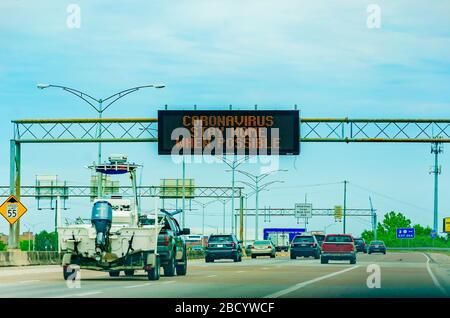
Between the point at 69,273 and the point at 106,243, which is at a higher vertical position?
the point at 106,243

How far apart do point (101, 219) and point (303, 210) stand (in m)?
137

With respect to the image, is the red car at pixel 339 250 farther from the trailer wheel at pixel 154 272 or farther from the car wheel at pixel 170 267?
the trailer wheel at pixel 154 272

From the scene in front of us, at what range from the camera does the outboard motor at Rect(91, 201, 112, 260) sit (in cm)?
2947

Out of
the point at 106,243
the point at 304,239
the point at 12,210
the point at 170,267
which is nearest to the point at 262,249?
the point at 304,239

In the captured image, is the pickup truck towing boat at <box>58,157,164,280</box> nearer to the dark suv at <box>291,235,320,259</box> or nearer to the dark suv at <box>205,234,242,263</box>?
the dark suv at <box>205,234,242,263</box>

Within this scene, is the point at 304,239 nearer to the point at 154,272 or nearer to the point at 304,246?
the point at 304,246

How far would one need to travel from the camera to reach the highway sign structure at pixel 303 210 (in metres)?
164

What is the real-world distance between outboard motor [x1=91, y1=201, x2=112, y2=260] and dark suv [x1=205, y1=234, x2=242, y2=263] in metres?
35.0

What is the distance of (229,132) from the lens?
55469 mm

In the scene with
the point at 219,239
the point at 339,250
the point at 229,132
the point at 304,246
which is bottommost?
the point at 304,246

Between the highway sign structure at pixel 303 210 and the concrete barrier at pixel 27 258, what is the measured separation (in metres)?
113

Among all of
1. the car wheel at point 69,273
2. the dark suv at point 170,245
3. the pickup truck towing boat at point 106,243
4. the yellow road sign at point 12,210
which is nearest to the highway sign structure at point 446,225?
the yellow road sign at point 12,210
